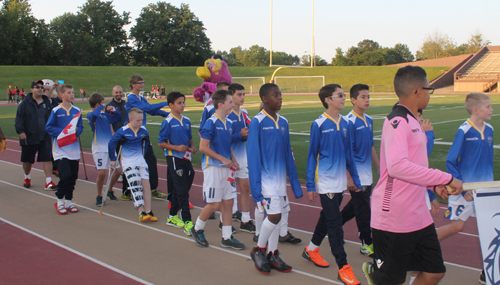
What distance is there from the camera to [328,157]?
4.32 m

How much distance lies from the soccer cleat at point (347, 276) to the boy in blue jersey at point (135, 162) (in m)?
3.23

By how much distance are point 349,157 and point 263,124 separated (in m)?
0.99

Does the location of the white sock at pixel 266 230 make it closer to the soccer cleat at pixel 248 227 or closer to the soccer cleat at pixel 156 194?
the soccer cleat at pixel 248 227

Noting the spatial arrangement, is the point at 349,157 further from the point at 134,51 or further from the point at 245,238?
the point at 134,51

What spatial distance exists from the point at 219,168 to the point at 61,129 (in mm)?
3570

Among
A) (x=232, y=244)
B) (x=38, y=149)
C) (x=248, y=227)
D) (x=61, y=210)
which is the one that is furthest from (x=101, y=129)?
(x=232, y=244)

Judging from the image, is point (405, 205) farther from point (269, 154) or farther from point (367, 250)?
point (367, 250)

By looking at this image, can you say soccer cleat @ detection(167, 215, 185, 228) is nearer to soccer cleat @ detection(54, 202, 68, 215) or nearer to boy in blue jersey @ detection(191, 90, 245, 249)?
boy in blue jersey @ detection(191, 90, 245, 249)

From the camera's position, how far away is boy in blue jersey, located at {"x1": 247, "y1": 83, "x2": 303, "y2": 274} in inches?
168

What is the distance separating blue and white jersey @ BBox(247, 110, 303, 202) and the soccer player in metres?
1.39

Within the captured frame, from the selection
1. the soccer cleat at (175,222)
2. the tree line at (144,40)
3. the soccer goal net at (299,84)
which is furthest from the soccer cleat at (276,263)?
the tree line at (144,40)

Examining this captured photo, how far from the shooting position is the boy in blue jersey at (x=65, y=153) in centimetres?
674

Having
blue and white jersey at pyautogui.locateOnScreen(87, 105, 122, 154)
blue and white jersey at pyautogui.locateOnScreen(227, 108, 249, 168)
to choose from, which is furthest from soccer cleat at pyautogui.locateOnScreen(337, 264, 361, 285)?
blue and white jersey at pyautogui.locateOnScreen(87, 105, 122, 154)

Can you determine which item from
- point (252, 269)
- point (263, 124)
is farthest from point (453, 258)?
point (263, 124)
